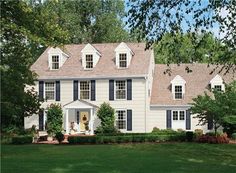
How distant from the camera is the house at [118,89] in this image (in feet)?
133

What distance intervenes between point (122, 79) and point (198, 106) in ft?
33.1

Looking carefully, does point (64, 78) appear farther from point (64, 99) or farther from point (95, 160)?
point (95, 160)

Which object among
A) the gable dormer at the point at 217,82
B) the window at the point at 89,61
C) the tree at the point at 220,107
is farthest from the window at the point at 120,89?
the tree at the point at 220,107

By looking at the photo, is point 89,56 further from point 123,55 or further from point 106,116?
point 106,116

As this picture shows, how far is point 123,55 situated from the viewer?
42.0 m

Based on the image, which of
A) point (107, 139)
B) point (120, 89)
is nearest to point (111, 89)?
point (120, 89)

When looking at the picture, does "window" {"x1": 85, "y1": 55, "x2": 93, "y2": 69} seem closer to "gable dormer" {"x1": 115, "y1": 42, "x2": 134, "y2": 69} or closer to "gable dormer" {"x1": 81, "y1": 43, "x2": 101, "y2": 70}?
"gable dormer" {"x1": 81, "y1": 43, "x2": 101, "y2": 70}

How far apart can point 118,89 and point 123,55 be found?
10.7 feet

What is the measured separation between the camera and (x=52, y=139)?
37438 mm

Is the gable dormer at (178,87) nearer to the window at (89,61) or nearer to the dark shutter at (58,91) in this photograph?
the window at (89,61)

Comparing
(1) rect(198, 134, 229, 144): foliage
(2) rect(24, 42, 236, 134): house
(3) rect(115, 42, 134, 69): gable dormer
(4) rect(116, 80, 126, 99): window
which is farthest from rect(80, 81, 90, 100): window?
(1) rect(198, 134, 229, 144): foliage

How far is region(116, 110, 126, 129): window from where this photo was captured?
4075 centimetres

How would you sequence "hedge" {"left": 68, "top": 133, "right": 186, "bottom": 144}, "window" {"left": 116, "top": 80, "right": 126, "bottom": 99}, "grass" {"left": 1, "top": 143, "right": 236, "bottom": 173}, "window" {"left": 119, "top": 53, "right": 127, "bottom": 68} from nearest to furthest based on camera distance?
"grass" {"left": 1, "top": 143, "right": 236, "bottom": 173}
"hedge" {"left": 68, "top": 133, "right": 186, "bottom": 144}
"window" {"left": 116, "top": 80, "right": 126, "bottom": 99}
"window" {"left": 119, "top": 53, "right": 127, "bottom": 68}

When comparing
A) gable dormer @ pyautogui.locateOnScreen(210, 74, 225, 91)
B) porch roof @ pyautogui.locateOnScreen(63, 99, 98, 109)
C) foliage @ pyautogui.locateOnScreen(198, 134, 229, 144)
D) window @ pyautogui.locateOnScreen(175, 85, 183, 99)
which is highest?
gable dormer @ pyautogui.locateOnScreen(210, 74, 225, 91)
